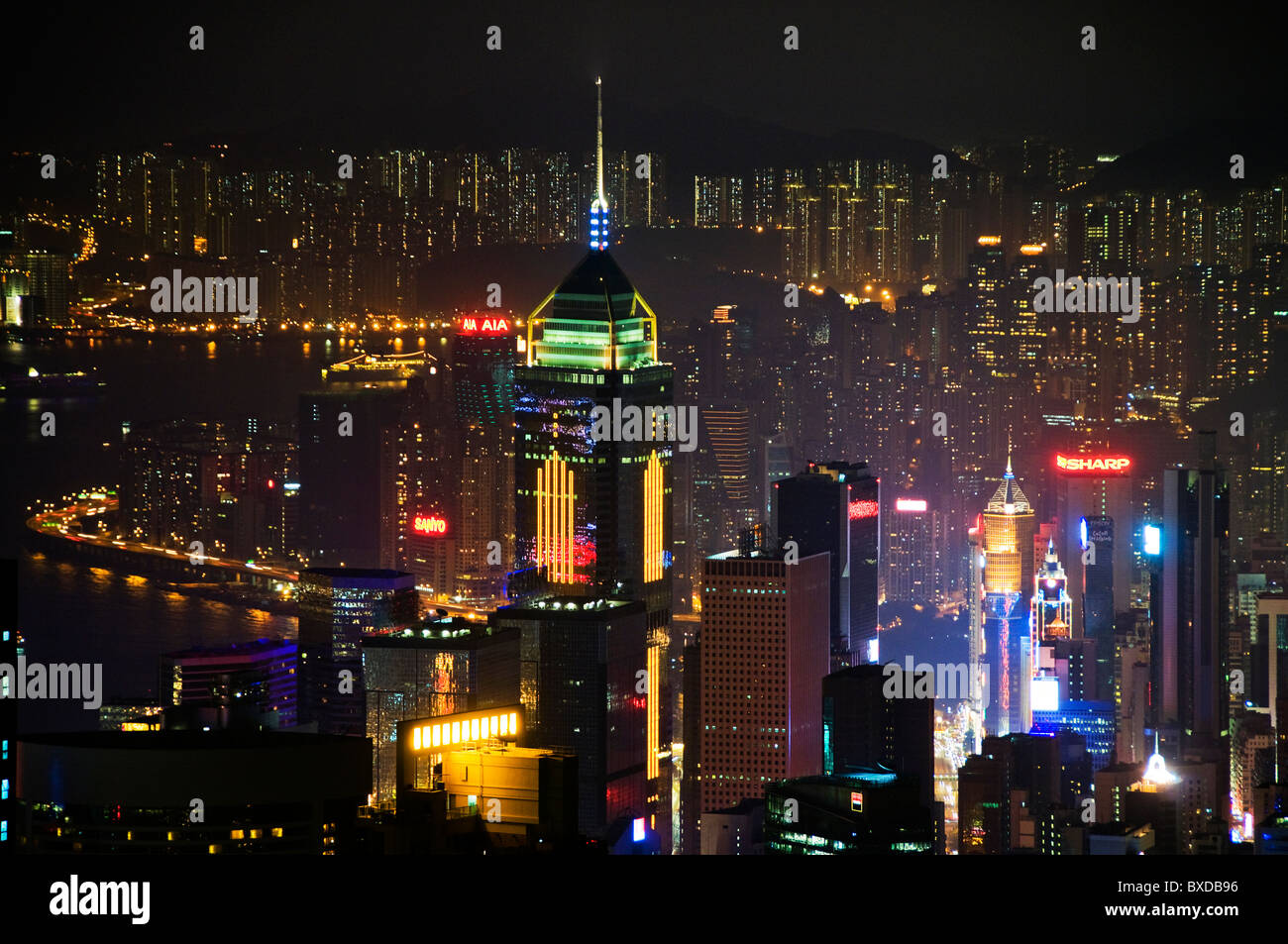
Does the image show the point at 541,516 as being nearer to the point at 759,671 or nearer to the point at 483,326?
the point at 483,326

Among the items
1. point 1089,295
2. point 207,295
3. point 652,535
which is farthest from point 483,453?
point 1089,295

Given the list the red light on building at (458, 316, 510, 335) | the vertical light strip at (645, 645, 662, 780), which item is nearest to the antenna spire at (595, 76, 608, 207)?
the red light on building at (458, 316, 510, 335)

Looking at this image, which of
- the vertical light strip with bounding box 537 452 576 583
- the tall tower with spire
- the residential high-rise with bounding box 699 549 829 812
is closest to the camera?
the residential high-rise with bounding box 699 549 829 812

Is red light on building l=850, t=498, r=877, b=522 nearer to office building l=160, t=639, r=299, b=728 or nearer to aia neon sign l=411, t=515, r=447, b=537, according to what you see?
aia neon sign l=411, t=515, r=447, b=537

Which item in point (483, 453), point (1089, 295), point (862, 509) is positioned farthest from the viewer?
point (1089, 295)


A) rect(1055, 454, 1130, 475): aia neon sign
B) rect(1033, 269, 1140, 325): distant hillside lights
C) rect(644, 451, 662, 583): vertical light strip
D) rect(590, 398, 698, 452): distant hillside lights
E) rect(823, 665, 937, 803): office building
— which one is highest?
rect(1033, 269, 1140, 325): distant hillside lights

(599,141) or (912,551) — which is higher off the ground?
(599,141)
